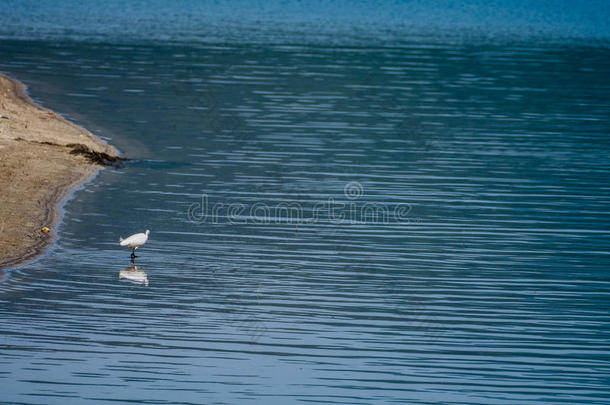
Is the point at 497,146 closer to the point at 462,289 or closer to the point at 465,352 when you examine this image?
the point at 462,289

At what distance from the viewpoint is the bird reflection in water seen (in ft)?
52.5

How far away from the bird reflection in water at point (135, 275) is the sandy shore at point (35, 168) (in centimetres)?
180

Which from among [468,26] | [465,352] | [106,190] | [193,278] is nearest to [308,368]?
[465,352]

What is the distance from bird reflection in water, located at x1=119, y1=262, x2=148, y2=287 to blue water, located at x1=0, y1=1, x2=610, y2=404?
0.05 m

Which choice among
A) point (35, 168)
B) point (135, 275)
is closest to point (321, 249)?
point (135, 275)

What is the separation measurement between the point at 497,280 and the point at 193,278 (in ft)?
16.8

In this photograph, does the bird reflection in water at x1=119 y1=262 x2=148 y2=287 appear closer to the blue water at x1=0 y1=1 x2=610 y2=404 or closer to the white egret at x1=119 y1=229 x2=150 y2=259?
A: the blue water at x1=0 y1=1 x2=610 y2=404

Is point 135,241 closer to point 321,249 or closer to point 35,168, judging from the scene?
point 321,249

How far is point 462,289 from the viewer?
16.3 meters

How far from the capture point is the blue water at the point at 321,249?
12.7 metres

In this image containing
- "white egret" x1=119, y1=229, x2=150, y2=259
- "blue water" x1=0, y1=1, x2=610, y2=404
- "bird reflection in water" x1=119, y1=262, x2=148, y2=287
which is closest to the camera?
"blue water" x1=0, y1=1, x2=610, y2=404

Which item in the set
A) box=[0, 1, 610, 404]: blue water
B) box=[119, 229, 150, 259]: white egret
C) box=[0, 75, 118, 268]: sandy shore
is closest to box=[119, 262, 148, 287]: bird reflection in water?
box=[0, 1, 610, 404]: blue water

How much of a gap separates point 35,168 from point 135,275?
314 inches

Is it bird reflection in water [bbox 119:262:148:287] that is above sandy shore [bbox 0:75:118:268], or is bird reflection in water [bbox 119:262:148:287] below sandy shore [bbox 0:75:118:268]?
below
